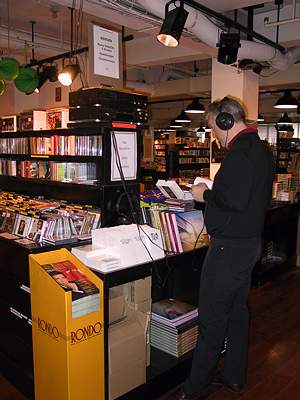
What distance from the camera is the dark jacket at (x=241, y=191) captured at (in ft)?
6.47

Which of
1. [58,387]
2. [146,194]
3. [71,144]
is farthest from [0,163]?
[58,387]

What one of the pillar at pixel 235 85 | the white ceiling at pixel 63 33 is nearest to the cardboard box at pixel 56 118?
the white ceiling at pixel 63 33

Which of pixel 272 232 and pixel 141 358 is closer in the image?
pixel 141 358

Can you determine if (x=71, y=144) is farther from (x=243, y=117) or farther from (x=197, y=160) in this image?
(x=197, y=160)

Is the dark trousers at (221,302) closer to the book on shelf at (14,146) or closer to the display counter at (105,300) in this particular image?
the display counter at (105,300)

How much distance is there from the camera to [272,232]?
15.8 ft

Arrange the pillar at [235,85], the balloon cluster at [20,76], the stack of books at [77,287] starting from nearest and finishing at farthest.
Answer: the stack of books at [77,287] → the balloon cluster at [20,76] → the pillar at [235,85]

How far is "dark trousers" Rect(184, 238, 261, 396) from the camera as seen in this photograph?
2074 mm

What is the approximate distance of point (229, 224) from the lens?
2029 mm

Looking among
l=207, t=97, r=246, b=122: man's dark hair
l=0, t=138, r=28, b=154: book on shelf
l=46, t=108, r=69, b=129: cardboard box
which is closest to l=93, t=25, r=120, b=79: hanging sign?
l=207, t=97, r=246, b=122: man's dark hair

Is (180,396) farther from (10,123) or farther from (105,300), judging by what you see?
(10,123)

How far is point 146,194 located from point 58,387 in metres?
1.53

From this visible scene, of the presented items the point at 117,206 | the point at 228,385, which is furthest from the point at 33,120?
the point at 228,385

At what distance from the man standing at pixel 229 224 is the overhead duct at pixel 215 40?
146cm
